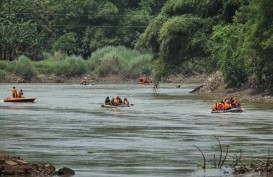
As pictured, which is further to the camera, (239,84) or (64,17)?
(64,17)

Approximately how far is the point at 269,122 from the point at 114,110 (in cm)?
1571

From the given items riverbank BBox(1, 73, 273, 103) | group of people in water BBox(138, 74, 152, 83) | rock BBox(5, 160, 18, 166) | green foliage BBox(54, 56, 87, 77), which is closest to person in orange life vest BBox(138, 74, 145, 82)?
group of people in water BBox(138, 74, 152, 83)

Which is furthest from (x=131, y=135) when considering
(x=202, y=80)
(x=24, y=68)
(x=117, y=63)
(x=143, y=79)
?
(x=117, y=63)

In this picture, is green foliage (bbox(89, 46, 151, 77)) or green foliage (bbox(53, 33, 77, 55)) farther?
green foliage (bbox(53, 33, 77, 55))

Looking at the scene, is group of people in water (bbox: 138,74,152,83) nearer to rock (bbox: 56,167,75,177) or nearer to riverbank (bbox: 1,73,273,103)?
riverbank (bbox: 1,73,273,103)

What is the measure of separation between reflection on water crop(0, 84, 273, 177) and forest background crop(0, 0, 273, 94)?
43.3ft

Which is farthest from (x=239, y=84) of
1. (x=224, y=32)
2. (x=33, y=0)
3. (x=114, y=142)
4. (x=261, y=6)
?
(x=33, y=0)

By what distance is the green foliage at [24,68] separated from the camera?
12743 centimetres

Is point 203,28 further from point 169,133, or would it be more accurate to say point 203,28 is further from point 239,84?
point 169,133

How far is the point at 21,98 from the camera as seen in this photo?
74312 mm

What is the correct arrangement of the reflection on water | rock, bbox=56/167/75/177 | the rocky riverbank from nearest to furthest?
the rocky riverbank < rock, bbox=56/167/75/177 < the reflection on water

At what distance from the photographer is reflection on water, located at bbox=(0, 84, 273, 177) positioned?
106 ft

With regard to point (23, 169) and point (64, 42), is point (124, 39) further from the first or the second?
point (23, 169)

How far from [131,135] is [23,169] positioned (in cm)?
1611
